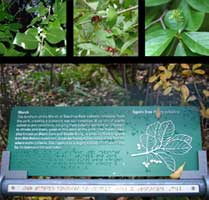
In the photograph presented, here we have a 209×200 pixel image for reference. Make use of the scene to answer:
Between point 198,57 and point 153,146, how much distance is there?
101 centimetres

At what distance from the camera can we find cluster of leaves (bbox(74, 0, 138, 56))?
412cm

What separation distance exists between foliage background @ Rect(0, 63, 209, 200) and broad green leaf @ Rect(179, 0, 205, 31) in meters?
0.38

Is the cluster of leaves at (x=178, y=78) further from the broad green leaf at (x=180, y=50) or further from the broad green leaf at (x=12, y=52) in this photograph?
the broad green leaf at (x=12, y=52)

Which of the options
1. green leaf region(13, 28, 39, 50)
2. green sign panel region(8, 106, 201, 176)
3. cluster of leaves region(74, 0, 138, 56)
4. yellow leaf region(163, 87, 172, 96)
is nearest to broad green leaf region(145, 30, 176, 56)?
cluster of leaves region(74, 0, 138, 56)

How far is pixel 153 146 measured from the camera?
3.81m

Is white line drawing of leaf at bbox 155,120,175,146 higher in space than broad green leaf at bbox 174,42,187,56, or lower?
lower

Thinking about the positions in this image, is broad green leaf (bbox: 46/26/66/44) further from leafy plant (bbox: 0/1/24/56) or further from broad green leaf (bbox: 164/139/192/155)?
broad green leaf (bbox: 164/139/192/155)

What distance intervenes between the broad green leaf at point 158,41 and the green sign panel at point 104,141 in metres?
0.57

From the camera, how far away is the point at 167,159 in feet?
12.4

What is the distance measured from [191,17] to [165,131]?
3.75 ft

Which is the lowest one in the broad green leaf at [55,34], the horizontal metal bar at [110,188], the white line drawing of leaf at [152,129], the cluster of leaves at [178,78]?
the horizontal metal bar at [110,188]

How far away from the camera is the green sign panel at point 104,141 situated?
12.3 ft

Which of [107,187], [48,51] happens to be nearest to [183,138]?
[107,187]

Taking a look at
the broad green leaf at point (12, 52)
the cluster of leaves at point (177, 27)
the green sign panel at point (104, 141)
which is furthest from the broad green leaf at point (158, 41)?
the broad green leaf at point (12, 52)
